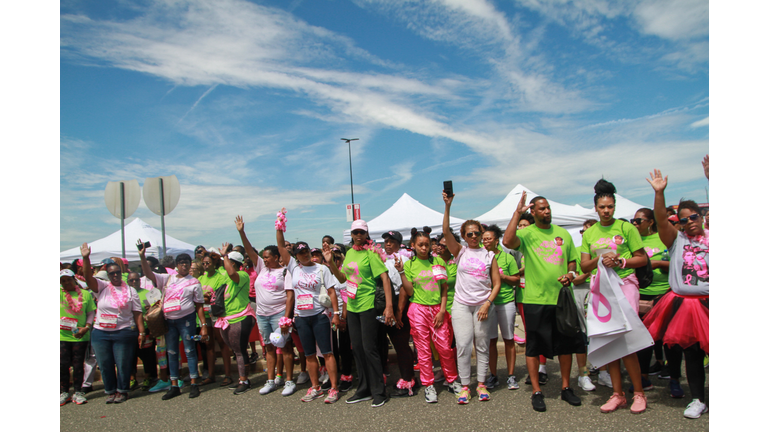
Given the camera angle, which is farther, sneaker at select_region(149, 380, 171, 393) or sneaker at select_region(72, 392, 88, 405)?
sneaker at select_region(149, 380, 171, 393)

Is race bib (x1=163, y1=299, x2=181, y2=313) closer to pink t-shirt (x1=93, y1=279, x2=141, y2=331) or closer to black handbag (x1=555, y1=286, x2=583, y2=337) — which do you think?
pink t-shirt (x1=93, y1=279, x2=141, y2=331)

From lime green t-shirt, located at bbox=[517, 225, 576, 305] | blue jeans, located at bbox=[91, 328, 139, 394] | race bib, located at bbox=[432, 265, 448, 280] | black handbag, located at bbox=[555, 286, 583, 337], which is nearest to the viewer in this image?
black handbag, located at bbox=[555, 286, 583, 337]

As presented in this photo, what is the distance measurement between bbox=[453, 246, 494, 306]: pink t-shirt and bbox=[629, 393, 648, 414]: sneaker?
1600 millimetres

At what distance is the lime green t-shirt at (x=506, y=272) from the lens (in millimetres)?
4828

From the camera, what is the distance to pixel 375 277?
16.1 feet

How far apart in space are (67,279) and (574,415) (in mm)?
6305

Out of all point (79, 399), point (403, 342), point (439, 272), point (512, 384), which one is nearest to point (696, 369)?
point (512, 384)

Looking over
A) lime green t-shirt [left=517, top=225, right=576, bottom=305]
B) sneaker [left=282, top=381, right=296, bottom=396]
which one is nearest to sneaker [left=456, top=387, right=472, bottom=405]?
lime green t-shirt [left=517, top=225, right=576, bottom=305]

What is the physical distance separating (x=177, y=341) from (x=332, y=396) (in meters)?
2.33

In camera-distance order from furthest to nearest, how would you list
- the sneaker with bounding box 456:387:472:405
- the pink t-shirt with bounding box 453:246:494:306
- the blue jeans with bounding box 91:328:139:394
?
the blue jeans with bounding box 91:328:139:394
the pink t-shirt with bounding box 453:246:494:306
the sneaker with bounding box 456:387:472:405

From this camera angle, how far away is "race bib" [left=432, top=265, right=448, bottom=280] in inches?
186

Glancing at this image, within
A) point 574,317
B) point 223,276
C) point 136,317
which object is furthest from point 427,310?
point 136,317

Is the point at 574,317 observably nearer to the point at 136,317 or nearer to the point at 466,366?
the point at 466,366

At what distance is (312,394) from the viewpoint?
4984 mm
